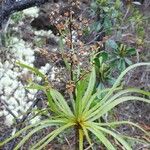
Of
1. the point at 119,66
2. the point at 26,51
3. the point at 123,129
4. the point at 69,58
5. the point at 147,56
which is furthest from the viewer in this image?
the point at 147,56

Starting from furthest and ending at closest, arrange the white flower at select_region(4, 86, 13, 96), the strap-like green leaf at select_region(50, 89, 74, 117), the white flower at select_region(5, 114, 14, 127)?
the white flower at select_region(4, 86, 13, 96), the white flower at select_region(5, 114, 14, 127), the strap-like green leaf at select_region(50, 89, 74, 117)

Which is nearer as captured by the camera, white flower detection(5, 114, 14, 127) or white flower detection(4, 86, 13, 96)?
white flower detection(5, 114, 14, 127)

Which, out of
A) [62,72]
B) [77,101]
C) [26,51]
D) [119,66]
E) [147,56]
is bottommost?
[77,101]

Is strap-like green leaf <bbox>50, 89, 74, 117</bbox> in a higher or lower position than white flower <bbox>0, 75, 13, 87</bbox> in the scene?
lower

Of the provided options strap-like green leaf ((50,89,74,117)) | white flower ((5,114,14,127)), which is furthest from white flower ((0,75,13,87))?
strap-like green leaf ((50,89,74,117))

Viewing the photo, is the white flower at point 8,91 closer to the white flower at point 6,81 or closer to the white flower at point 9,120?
the white flower at point 6,81

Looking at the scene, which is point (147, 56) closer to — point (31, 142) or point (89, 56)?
point (31, 142)

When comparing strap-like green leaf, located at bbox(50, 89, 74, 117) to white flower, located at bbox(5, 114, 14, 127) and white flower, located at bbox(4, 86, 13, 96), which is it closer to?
white flower, located at bbox(5, 114, 14, 127)

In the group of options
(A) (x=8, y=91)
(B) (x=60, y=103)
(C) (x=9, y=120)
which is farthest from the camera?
(A) (x=8, y=91)

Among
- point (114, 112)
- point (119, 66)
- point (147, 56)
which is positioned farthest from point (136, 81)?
point (119, 66)

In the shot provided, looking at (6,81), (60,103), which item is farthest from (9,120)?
(60,103)

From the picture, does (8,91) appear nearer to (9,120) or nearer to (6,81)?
(6,81)
